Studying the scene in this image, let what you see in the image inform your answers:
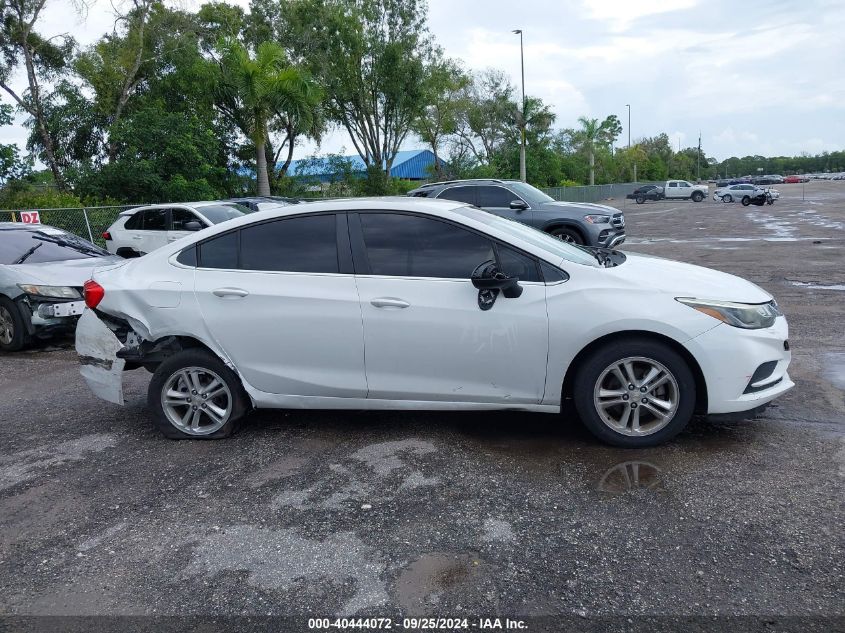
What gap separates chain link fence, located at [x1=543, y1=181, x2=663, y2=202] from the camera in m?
46.4

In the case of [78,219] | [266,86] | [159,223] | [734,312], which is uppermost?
[266,86]

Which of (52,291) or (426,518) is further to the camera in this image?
(52,291)

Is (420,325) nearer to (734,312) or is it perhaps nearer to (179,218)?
(734,312)

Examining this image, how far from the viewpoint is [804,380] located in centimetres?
588

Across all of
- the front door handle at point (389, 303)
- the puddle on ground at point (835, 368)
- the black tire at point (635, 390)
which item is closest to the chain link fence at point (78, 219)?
the front door handle at point (389, 303)

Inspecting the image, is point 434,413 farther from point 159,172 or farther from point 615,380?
Result: point 159,172

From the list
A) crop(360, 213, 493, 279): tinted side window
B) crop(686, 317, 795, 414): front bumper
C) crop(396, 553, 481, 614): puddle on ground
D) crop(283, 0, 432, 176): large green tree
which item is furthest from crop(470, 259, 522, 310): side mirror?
crop(283, 0, 432, 176): large green tree

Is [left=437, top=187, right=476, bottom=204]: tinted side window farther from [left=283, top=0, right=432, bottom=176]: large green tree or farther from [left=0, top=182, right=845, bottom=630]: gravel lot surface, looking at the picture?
[left=283, top=0, right=432, bottom=176]: large green tree

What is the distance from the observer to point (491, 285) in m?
4.41

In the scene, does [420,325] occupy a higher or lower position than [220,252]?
lower

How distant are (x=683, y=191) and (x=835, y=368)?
50.6 m

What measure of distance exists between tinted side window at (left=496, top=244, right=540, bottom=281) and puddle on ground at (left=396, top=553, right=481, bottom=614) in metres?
1.89

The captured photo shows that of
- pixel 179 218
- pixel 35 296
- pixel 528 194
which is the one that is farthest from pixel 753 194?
pixel 35 296

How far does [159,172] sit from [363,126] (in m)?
13.9
